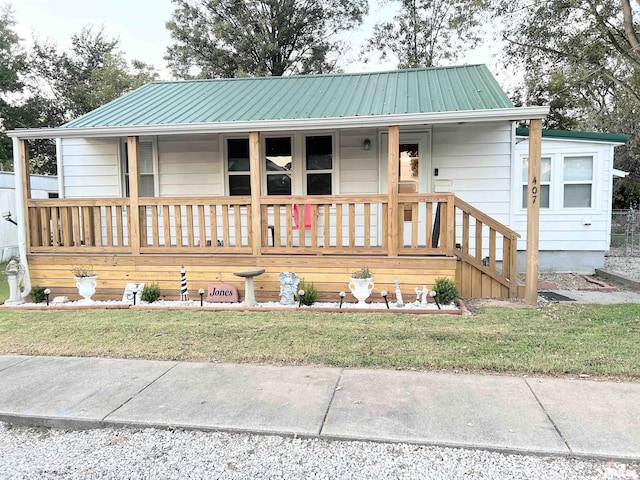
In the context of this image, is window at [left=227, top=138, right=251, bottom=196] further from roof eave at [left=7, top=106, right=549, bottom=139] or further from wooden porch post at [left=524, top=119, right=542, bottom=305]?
wooden porch post at [left=524, top=119, right=542, bottom=305]

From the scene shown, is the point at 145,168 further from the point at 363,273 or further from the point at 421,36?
the point at 421,36

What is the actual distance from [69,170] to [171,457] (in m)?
7.35

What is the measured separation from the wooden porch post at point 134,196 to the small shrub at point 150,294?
60cm

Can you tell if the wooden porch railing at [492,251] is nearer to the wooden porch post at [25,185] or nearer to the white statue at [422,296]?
the white statue at [422,296]

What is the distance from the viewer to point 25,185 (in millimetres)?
6449

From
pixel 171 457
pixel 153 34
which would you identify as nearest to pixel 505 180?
pixel 171 457

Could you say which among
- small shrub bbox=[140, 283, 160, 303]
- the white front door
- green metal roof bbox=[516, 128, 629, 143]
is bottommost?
small shrub bbox=[140, 283, 160, 303]

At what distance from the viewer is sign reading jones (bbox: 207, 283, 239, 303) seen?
20.1ft

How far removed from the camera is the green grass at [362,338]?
3709 mm

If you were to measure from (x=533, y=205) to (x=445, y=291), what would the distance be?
1.59 meters

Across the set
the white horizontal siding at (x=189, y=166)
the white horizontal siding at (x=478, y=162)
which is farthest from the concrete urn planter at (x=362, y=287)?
the white horizontal siding at (x=189, y=166)

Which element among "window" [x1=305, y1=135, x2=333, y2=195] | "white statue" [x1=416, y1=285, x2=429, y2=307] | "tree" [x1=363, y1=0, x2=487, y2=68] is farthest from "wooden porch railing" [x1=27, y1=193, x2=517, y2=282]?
"tree" [x1=363, y1=0, x2=487, y2=68]

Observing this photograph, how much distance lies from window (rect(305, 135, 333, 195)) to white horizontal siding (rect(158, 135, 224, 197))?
1.64 meters


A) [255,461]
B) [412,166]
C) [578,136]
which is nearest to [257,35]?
[412,166]
